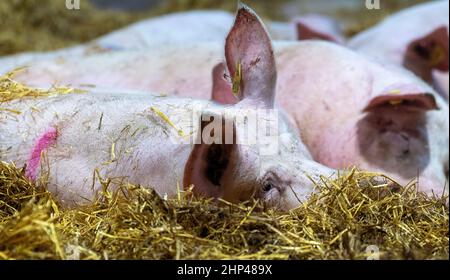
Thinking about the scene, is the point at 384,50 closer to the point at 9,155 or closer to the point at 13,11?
the point at 9,155

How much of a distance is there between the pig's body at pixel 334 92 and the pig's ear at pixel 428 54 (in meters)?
0.49

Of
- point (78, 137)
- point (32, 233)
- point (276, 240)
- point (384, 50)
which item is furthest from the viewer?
point (384, 50)

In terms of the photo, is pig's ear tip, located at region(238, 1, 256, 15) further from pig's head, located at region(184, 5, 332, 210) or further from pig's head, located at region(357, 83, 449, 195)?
pig's head, located at region(357, 83, 449, 195)

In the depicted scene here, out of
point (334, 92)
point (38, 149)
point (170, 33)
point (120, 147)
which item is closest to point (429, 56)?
point (334, 92)

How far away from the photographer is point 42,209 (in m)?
2.07

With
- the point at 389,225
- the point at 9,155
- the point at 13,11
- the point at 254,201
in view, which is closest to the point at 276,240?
the point at 254,201

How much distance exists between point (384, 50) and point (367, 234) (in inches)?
105

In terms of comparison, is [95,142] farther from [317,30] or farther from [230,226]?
[317,30]

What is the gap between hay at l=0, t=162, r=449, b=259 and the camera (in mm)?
2002

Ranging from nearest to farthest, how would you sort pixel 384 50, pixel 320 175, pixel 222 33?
pixel 320 175
pixel 384 50
pixel 222 33

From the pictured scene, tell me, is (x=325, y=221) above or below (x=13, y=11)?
below

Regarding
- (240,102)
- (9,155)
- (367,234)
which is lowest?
(367,234)

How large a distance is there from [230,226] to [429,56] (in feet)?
8.80

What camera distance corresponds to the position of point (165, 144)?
8.43ft
